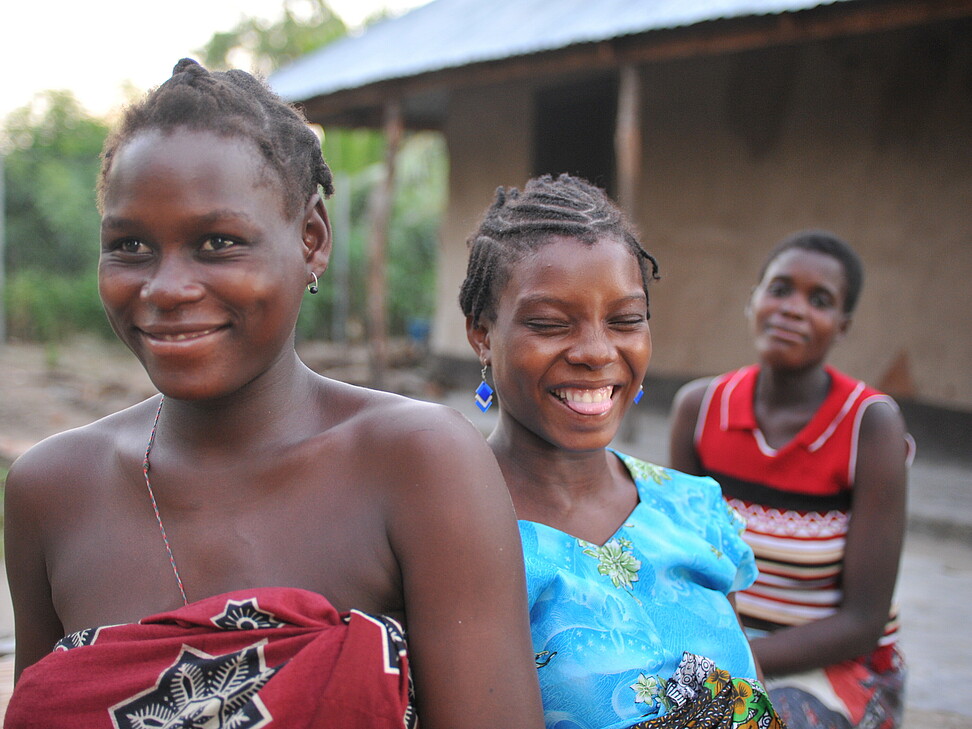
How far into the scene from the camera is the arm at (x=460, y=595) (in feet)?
4.07

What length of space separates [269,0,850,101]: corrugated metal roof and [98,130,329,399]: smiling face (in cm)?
371

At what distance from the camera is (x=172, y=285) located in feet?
4.16

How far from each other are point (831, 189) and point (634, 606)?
21.1 feet

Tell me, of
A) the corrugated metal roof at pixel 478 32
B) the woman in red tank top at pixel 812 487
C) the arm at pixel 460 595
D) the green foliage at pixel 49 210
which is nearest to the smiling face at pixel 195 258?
the arm at pixel 460 595

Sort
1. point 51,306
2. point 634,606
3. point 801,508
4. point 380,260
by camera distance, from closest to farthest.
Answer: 1. point 634,606
2. point 801,508
3. point 380,260
4. point 51,306

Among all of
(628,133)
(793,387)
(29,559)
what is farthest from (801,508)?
(628,133)

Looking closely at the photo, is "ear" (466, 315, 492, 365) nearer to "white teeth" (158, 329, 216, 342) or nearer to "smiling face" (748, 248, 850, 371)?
"white teeth" (158, 329, 216, 342)

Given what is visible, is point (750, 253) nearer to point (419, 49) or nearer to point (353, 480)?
point (419, 49)

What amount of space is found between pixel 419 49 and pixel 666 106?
2.55 metres

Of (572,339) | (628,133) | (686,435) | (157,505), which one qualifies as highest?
(628,133)

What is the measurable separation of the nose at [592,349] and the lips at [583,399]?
5 cm

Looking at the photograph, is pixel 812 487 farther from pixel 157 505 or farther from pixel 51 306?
pixel 51 306

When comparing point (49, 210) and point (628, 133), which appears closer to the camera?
point (628, 133)

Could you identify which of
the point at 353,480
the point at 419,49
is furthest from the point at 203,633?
the point at 419,49
